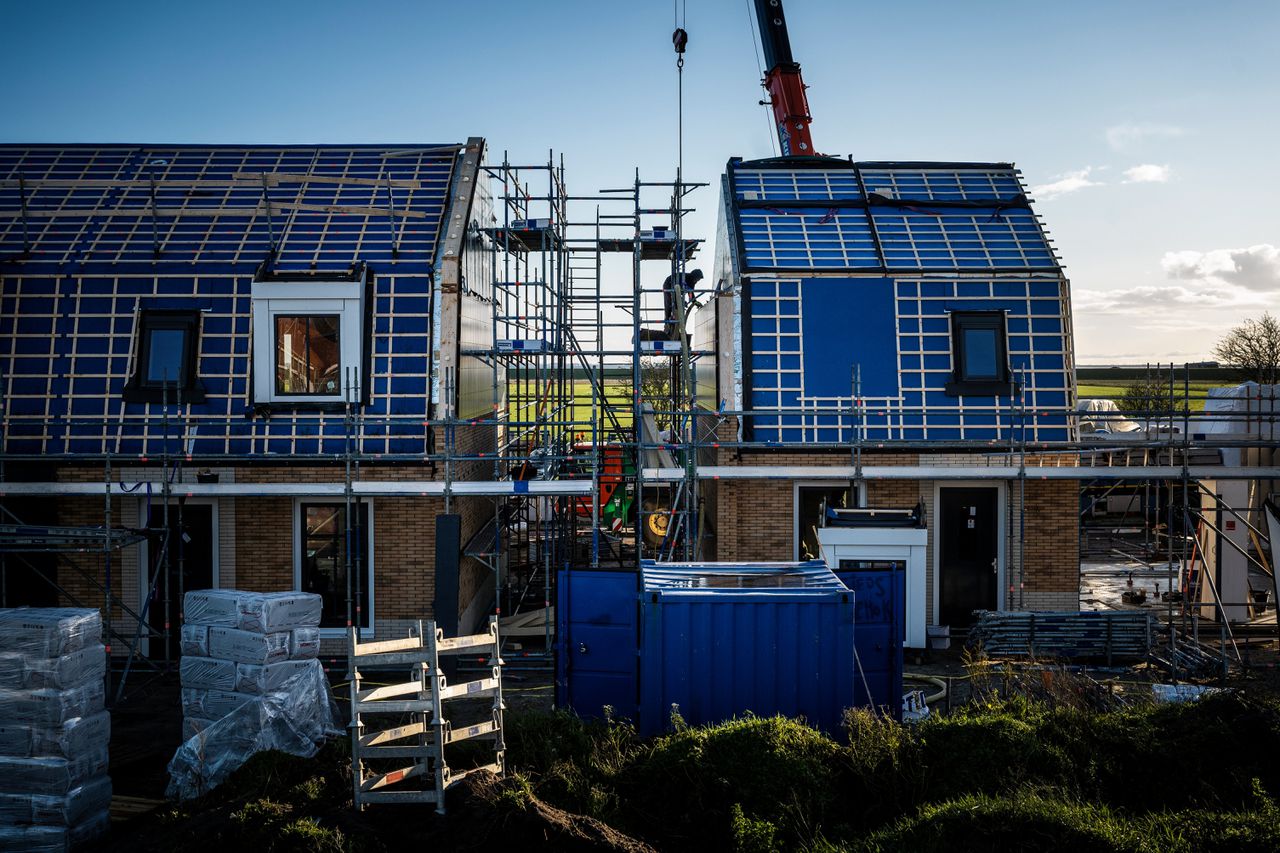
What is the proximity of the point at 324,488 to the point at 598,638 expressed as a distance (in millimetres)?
5648

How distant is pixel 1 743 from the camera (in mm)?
10023

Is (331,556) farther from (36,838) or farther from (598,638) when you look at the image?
(36,838)

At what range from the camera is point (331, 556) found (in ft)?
54.5

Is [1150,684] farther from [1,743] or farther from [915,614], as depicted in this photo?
[1,743]

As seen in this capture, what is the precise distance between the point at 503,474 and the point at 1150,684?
11.6m

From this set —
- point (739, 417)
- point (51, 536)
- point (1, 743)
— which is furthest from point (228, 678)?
point (739, 417)

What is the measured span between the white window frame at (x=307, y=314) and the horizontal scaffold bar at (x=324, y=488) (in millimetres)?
1674

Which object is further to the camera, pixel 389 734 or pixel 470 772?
pixel 470 772

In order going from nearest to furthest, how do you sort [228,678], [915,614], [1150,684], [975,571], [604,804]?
[604,804] < [228,678] < [1150,684] < [915,614] < [975,571]

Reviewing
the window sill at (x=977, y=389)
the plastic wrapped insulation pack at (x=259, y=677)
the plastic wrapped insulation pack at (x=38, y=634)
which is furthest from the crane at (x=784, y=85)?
the plastic wrapped insulation pack at (x=38, y=634)

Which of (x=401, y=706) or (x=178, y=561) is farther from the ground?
(x=178, y=561)

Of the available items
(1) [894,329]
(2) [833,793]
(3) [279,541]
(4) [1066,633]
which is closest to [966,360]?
(1) [894,329]

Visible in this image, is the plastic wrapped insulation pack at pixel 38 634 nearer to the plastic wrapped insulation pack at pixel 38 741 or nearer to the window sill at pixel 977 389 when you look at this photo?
the plastic wrapped insulation pack at pixel 38 741

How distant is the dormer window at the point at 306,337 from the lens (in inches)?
654
